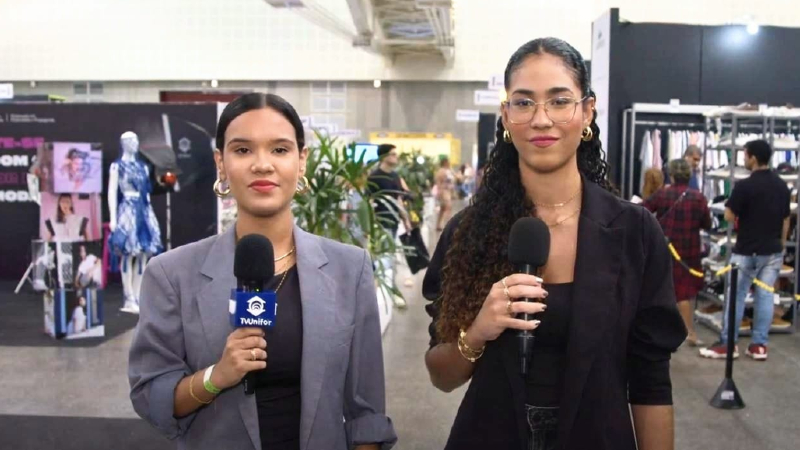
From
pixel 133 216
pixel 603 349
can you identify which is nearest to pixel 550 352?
pixel 603 349

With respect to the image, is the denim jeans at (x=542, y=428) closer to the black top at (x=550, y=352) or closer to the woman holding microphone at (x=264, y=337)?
the black top at (x=550, y=352)

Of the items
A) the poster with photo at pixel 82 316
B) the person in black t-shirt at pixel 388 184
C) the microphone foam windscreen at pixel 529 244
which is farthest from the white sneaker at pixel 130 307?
the microphone foam windscreen at pixel 529 244

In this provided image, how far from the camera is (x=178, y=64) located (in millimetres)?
24062

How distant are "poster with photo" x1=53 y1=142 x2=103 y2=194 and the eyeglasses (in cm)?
767

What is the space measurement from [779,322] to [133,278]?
20.3 feet

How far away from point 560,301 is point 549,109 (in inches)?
14.4

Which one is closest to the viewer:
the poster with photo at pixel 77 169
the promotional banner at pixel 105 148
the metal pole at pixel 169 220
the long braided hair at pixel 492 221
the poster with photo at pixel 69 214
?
the long braided hair at pixel 492 221

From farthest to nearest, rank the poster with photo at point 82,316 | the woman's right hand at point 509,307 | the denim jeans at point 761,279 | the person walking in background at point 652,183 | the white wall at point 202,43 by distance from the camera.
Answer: the white wall at point 202,43 → the person walking in background at point 652,183 → the poster with photo at point 82,316 → the denim jeans at point 761,279 → the woman's right hand at point 509,307

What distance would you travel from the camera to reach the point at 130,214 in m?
7.76

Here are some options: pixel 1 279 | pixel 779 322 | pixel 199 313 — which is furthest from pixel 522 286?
pixel 1 279

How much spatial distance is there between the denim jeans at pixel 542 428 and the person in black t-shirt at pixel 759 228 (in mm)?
4968

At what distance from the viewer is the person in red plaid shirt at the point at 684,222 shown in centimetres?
638

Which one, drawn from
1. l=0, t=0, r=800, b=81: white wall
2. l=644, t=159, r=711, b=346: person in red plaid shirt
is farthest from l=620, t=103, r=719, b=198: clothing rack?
l=0, t=0, r=800, b=81: white wall

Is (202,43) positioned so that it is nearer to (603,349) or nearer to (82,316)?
(82,316)
